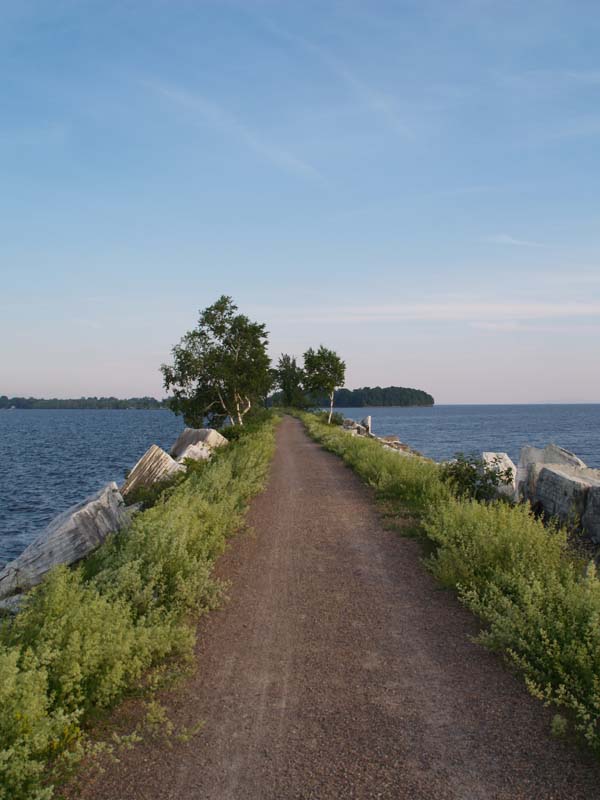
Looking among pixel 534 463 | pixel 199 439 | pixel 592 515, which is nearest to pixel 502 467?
pixel 534 463

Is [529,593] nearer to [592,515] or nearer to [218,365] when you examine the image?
[592,515]

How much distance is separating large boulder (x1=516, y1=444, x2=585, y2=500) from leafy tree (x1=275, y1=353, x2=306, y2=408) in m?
67.9

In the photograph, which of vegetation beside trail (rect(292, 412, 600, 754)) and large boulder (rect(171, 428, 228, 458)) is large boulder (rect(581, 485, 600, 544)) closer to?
vegetation beside trail (rect(292, 412, 600, 754))

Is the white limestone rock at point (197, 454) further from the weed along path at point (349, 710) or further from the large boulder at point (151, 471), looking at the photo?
the weed along path at point (349, 710)

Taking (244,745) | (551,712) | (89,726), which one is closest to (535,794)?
(551,712)

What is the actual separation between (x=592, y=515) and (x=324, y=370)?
43092 mm

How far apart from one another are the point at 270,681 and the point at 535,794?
2365mm

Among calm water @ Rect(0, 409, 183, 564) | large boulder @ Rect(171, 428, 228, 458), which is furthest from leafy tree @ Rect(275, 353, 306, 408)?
large boulder @ Rect(171, 428, 228, 458)

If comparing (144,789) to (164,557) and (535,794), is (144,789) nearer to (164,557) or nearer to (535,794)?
(535,794)

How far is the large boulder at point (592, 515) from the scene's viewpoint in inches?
420

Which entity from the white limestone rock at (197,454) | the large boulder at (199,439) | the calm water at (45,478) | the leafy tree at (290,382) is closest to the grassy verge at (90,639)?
the calm water at (45,478)

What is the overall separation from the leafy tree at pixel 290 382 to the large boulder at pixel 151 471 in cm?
6485

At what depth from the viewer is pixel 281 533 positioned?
1120 centimetres

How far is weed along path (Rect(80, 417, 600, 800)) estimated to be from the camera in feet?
13.1
